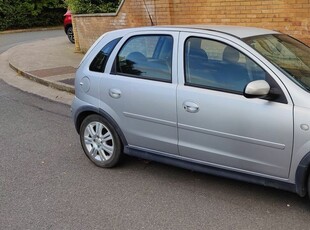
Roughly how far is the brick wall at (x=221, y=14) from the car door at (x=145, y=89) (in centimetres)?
382

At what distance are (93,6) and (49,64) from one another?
221 cm

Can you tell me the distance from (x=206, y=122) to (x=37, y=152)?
8.33 feet

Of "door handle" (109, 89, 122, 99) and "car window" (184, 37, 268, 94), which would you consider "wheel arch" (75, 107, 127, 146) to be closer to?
"door handle" (109, 89, 122, 99)

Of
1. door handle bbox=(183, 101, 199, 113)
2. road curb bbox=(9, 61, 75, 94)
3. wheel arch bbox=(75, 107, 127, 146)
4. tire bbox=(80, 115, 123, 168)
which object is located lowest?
road curb bbox=(9, 61, 75, 94)

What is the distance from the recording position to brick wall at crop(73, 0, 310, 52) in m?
6.84

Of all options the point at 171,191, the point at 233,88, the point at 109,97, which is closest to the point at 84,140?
the point at 109,97

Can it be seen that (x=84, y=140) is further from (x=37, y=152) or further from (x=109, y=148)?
(x=37, y=152)

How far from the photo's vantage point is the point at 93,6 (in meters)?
11.8

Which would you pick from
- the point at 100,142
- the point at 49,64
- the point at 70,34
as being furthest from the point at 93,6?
the point at 100,142

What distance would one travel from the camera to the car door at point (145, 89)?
3.80 metres

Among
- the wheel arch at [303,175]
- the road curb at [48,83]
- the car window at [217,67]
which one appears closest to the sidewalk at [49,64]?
the road curb at [48,83]

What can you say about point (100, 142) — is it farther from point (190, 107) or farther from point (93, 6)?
point (93, 6)

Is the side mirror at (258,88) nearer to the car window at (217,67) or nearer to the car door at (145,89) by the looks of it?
the car window at (217,67)

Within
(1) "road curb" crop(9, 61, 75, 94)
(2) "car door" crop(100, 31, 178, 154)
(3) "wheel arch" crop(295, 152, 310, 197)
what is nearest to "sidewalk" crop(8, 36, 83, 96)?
(1) "road curb" crop(9, 61, 75, 94)
